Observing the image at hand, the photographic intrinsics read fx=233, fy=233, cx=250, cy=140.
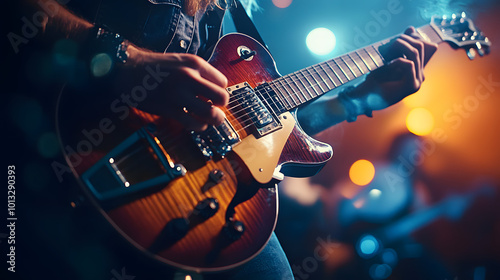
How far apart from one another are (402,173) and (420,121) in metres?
1.02

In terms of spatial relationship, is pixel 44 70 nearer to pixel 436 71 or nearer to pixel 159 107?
pixel 159 107

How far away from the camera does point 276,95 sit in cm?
138

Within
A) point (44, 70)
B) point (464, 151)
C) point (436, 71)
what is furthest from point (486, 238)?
point (44, 70)

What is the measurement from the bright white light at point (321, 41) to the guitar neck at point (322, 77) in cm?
141

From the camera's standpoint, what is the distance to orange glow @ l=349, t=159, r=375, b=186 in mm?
3922

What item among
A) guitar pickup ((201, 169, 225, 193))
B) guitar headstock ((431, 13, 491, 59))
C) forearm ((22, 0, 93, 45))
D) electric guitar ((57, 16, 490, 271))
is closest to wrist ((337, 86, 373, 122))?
electric guitar ((57, 16, 490, 271))

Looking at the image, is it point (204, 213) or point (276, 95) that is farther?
point (276, 95)

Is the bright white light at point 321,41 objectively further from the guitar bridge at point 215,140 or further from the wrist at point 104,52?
the wrist at point 104,52

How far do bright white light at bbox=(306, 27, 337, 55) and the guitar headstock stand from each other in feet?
4.19

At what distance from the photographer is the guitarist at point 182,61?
807 millimetres

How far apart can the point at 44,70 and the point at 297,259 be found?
309 centimetres

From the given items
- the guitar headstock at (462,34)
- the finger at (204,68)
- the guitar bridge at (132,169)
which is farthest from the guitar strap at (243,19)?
the guitar headstock at (462,34)

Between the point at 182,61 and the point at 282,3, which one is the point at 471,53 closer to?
the point at 282,3

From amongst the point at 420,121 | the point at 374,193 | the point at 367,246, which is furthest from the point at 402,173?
the point at 367,246
